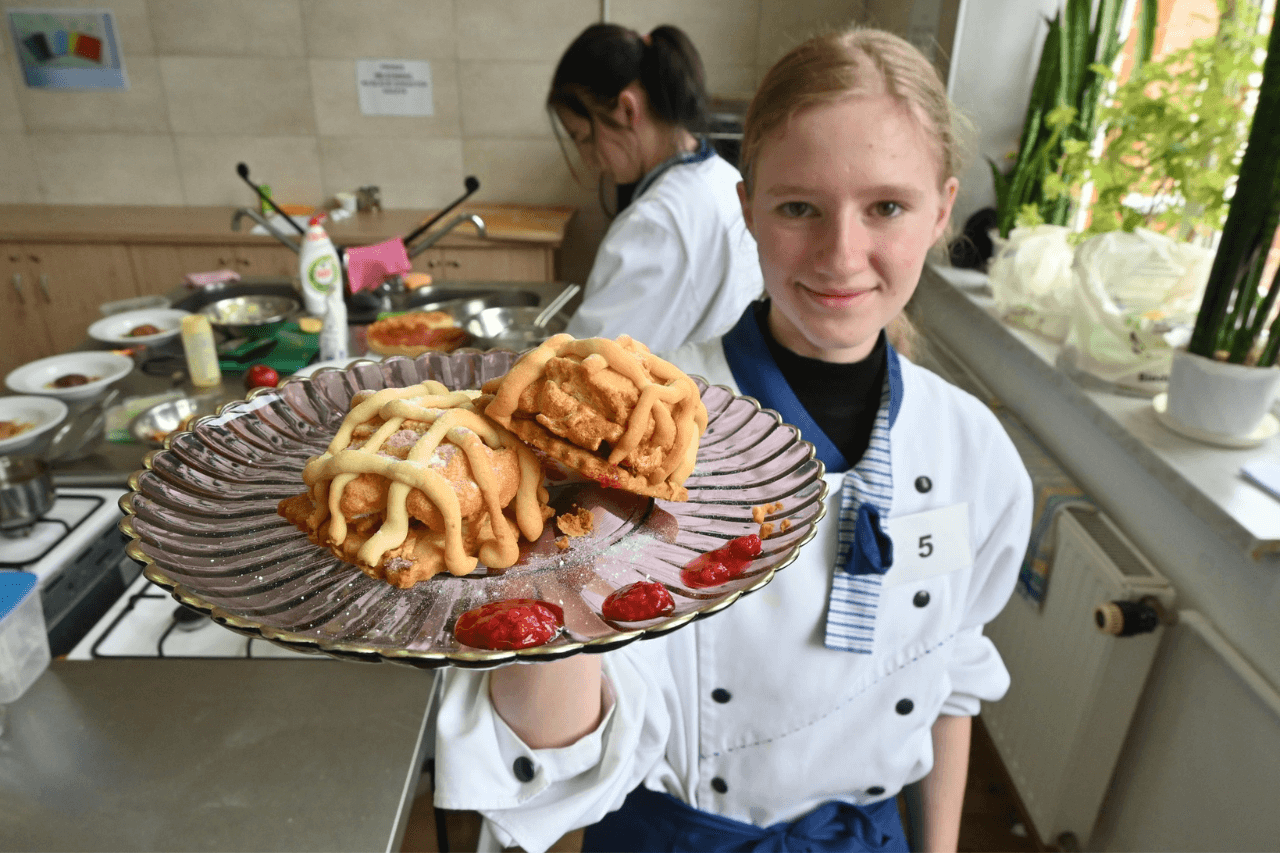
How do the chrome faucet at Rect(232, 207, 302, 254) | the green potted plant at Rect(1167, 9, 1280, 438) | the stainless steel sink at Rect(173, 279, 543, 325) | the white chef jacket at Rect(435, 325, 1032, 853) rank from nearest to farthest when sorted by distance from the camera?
1. the white chef jacket at Rect(435, 325, 1032, 853)
2. the green potted plant at Rect(1167, 9, 1280, 438)
3. the chrome faucet at Rect(232, 207, 302, 254)
4. the stainless steel sink at Rect(173, 279, 543, 325)

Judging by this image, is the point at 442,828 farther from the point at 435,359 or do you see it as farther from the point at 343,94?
the point at 343,94

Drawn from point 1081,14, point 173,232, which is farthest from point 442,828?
point 173,232

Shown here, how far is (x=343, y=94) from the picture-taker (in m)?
4.21

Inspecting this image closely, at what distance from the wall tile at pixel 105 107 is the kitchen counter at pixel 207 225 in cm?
41

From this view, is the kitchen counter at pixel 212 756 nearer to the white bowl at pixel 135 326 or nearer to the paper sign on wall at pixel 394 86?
the white bowl at pixel 135 326

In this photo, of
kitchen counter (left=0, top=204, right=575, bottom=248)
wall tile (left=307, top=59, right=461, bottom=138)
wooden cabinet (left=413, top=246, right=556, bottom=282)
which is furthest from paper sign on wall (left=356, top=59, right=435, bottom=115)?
wooden cabinet (left=413, top=246, right=556, bottom=282)

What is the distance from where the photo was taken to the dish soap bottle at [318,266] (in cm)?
215

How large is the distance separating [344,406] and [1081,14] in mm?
2295

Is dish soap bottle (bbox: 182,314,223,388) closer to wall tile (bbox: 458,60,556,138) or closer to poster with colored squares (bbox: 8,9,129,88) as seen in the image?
wall tile (bbox: 458,60,556,138)

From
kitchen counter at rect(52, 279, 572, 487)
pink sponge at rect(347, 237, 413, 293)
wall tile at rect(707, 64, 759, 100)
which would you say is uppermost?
wall tile at rect(707, 64, 759, 100)

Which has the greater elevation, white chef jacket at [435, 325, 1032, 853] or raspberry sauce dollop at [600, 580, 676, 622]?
raspberry sauce dollop at [600, 580, 676, 622]

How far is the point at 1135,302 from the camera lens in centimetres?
179

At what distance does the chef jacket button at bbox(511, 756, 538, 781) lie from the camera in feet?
2.79

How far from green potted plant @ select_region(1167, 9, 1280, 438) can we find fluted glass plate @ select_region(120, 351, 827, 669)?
106 centimetres
